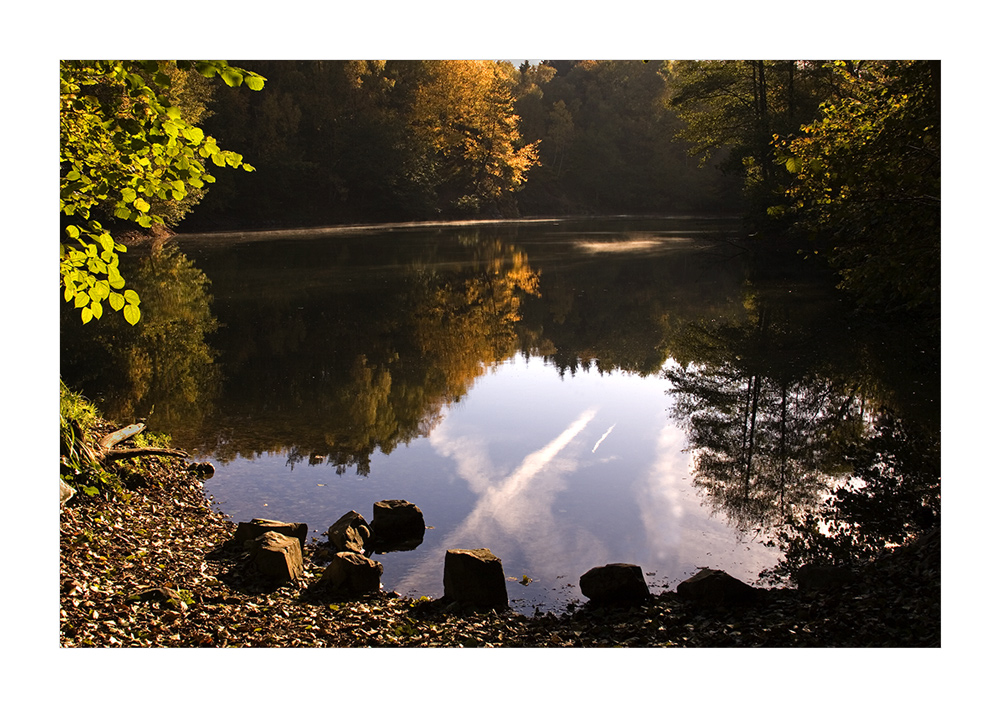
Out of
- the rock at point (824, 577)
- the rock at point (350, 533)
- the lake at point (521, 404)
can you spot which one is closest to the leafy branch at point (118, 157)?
the rock at point (350, 533)

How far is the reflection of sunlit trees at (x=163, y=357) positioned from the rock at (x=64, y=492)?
4.49 m

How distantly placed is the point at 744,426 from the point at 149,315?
48.5ft

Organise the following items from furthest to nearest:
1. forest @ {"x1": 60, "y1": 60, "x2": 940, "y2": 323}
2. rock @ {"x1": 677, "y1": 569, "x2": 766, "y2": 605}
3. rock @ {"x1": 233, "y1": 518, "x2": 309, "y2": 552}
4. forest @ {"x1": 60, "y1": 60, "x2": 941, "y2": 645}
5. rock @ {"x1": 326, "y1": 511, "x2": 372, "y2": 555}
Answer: rock @ {"x1": 326, "y1": 511, "x2": 372, "y2": 555}
rock @ {"x1": 233, "y1": 518, "x2": 309, "y2": 552}
rock @ {"x1": 677, "y1": 569, "x2": 766, "y2": 605}
forest @ {"x1": 60, "y1": 60, "x2": 940, "y2": 323}
forest @ {"x1": 60, "y1": 60, "x2": 941, "y2": 645}

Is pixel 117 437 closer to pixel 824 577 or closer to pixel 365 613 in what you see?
pixel 365 613

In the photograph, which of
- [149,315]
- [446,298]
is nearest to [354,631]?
[149,315]

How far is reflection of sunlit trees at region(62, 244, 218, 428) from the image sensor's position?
39.0 feet

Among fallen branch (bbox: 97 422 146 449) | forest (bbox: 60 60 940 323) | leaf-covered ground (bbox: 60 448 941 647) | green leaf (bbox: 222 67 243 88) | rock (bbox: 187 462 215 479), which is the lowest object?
leaf-covered ground (bbox: 60 448 941 647)

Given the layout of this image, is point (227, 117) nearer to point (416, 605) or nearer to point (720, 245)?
point (720, 245)

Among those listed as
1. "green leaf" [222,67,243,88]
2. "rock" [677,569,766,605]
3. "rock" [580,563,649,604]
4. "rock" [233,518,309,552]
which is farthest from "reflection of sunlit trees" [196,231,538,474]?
"green leaf" [222,67,243,88]

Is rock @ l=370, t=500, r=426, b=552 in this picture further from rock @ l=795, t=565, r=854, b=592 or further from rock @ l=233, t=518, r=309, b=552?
rock @ l=795, t=565, r=854, b=592

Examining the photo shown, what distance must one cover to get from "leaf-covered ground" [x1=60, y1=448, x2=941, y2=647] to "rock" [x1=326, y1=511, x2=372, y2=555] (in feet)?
1.30

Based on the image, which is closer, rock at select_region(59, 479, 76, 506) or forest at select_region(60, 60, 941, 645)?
forest at select_region(60, 60, 941, 645)

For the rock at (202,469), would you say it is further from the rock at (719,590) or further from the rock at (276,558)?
the rock at (719,590)

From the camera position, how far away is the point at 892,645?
5.34 metres
